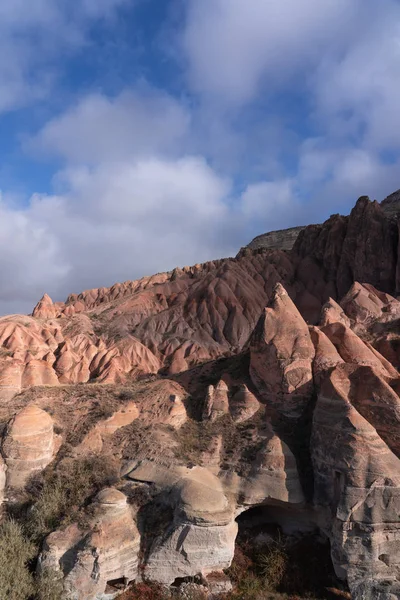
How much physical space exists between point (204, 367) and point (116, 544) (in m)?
13.0

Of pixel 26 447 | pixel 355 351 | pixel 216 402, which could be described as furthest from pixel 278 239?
pixel 26 447

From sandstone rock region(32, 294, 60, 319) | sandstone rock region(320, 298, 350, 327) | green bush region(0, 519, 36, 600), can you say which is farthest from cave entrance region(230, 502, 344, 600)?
sandstone rock region(32, 294, 60, 319)

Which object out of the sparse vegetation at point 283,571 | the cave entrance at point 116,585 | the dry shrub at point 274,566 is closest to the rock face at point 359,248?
the sparse vegetation at point 283,571

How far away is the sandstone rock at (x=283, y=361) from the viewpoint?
21.9m

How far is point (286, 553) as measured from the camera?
17.8 meters

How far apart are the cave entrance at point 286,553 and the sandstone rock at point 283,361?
477 centimetres

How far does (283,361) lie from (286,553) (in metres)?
8.64

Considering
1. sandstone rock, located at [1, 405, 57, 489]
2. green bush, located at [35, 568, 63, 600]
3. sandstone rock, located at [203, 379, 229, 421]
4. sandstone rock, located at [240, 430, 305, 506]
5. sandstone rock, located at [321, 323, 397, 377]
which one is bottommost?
green bush, located at [35, 568, 63, 600]

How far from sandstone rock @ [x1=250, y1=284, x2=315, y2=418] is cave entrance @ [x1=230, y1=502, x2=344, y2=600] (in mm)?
4767

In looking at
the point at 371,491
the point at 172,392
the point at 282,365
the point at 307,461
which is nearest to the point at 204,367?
the point at 172,392

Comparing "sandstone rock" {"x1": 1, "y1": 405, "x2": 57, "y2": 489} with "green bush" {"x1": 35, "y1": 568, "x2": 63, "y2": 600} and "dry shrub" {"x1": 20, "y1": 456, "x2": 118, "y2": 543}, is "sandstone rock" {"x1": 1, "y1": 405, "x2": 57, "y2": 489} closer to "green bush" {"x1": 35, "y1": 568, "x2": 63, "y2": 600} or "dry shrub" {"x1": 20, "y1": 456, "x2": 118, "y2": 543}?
"dry shrub" {"x1": 20, "y1": 456, "x2": 118, "y2": 543}

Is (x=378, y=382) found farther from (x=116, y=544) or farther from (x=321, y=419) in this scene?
(x=116, y=544)

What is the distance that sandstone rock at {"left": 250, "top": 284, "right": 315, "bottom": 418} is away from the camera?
21.9 m

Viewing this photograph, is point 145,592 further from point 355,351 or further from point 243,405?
point 355,351
